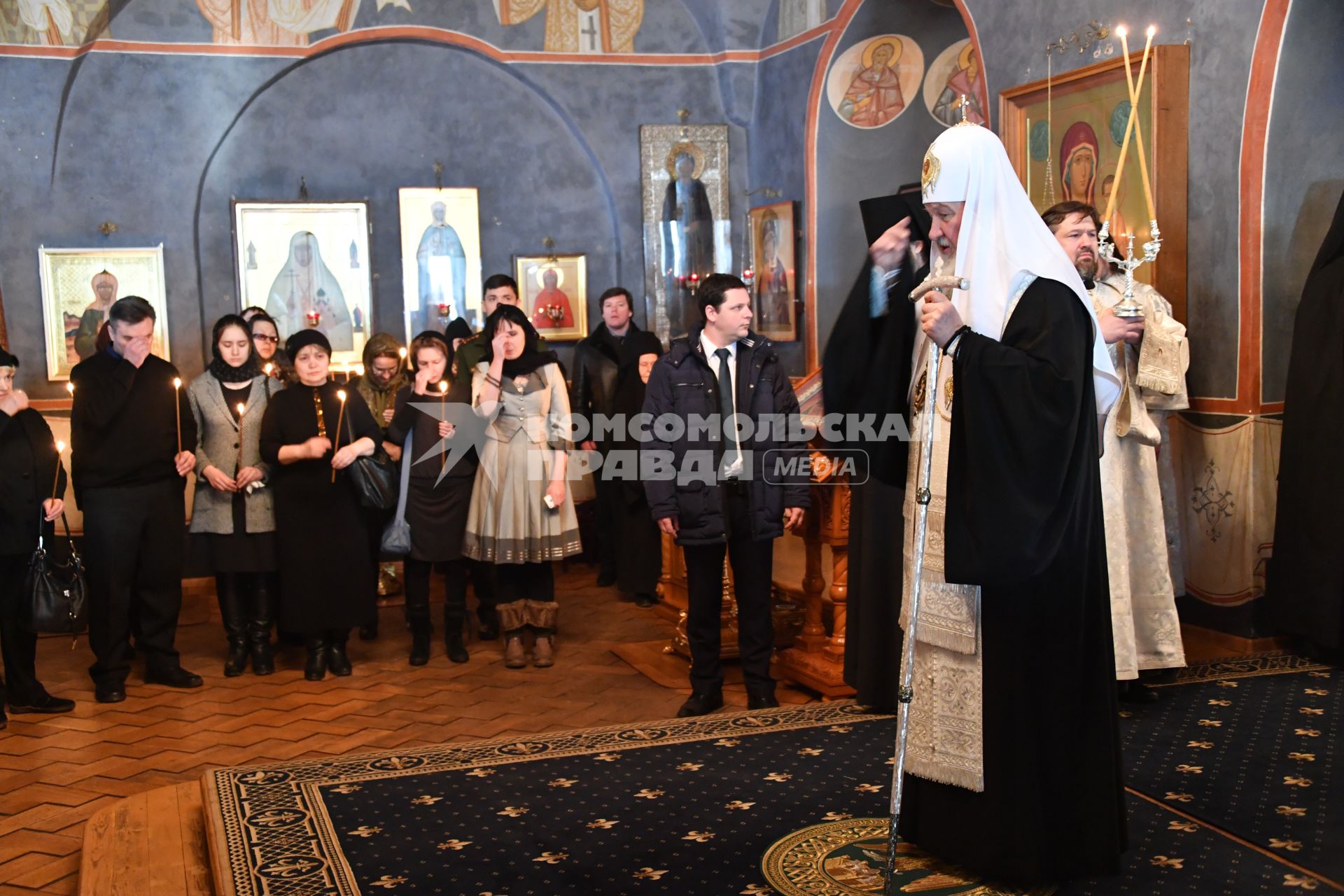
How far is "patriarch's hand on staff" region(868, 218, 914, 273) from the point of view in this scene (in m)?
3.45

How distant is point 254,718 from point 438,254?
533 cm

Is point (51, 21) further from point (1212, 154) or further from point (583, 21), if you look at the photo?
point (1212, 154)

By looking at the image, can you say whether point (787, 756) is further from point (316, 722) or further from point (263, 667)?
point (263, 667)

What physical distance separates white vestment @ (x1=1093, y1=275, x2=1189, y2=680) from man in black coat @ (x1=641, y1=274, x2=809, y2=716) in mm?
1237

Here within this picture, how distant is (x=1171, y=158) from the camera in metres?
6.12

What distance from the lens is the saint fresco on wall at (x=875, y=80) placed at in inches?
373

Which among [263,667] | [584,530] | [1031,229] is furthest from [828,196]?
[1031,229]

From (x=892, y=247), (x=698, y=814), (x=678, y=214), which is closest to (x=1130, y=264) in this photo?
(x=892, y=247)

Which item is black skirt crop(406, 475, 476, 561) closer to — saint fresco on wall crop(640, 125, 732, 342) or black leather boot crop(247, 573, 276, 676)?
black leather boot crop(247, 573, 276, 676)

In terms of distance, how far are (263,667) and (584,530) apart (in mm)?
3320

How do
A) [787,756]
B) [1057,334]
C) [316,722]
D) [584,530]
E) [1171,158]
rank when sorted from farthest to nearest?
[584,530]
[1171,158]
[316,722]
[787,756]
[1057,334]

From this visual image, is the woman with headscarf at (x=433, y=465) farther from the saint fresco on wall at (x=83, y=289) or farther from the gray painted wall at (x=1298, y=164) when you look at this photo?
the saint fresco on wall at (x=83, y=289)

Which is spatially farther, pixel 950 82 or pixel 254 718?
pixel 950 82

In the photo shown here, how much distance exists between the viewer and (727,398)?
17.2ft
